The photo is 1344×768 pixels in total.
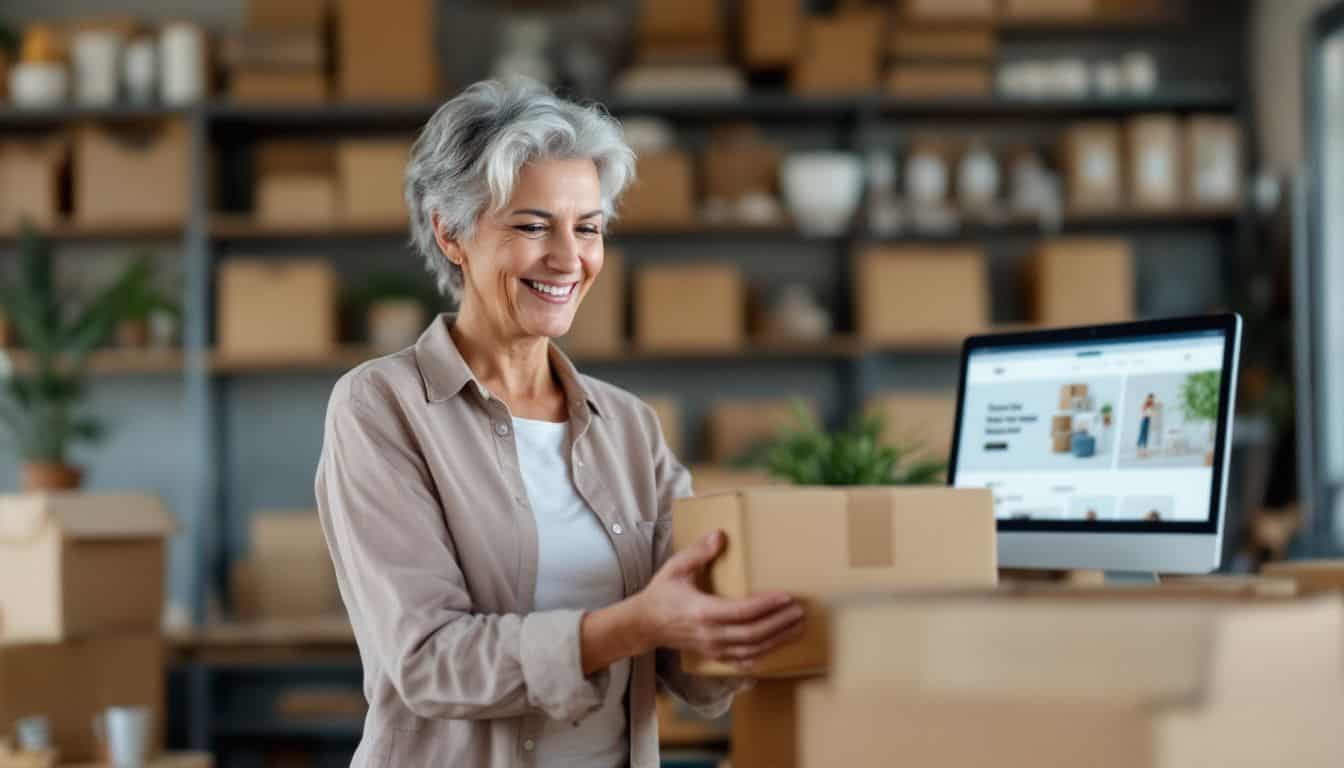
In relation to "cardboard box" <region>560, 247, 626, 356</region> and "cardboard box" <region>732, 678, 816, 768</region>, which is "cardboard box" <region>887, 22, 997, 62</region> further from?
"cardboard box" <region>732, 678, 816, 768</region>

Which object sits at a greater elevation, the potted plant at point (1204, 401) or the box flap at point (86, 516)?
the potted plant at point (1204, 401)

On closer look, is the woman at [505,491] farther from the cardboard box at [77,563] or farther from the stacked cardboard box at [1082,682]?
the cardboard box at [77,563]

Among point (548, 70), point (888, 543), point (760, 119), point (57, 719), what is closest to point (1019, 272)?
point (760, 119)

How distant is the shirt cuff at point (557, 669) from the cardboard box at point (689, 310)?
3.55 metres

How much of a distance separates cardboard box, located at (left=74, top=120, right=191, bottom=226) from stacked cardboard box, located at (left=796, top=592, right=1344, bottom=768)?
4386mm

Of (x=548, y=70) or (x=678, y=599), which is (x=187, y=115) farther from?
(x=678, y=599)

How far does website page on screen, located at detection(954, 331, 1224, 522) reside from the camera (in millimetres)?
1897

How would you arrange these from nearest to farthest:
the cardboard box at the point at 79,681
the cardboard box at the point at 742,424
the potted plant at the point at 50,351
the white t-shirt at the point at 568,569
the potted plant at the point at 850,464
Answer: the white t-shirt at the point at 568,569
the potted plant at the point at 850,464
the cardboard box at the point at 79,681
the potted plant at the point at 50,351
the cardboard box at the point at 742,424

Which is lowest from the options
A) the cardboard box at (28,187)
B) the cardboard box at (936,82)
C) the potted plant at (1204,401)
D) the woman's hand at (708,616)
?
the woman's hand at (708,616)

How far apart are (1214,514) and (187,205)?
13.0 feet

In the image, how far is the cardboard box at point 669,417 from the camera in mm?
5016

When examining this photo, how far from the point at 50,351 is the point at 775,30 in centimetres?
236

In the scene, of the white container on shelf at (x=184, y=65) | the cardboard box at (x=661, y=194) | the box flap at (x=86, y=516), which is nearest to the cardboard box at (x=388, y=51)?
the white container on shelf at (x=184, y=65)

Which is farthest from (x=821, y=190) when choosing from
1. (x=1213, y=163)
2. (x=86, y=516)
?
(x=86, y=516)
